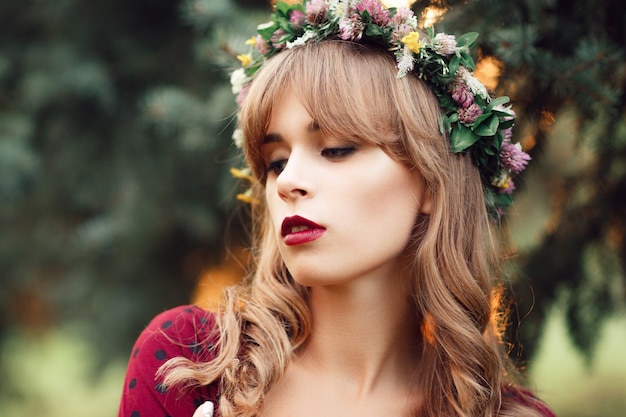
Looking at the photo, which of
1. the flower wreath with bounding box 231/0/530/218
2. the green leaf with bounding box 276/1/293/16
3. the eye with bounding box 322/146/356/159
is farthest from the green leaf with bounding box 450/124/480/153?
the green leaf with bounding box 276/1/293/16

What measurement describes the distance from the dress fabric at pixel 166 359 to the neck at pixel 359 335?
0.91ft

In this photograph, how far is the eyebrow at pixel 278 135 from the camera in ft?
5.01

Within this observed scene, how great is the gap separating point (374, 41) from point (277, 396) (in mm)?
945

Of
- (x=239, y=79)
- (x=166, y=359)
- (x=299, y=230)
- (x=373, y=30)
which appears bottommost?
(x=166, y=359)

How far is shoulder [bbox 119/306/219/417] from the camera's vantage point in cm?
155

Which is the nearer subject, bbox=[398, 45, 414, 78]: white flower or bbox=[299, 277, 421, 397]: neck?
bbox=[398, 45, 414, 78]: white flower

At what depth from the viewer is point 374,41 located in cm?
162

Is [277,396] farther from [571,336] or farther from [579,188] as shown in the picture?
[579,188]

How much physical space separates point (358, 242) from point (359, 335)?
A: 0.32m

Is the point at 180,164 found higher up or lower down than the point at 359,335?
higher up

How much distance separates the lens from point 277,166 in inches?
65.7

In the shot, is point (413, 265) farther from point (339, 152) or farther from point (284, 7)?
point (284, 7)

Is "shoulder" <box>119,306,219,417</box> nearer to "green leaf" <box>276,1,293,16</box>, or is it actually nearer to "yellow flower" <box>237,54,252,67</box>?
"yellow flower" <box>237,54,252,67</box>

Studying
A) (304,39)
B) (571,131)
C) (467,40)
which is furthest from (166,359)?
(571,131)
